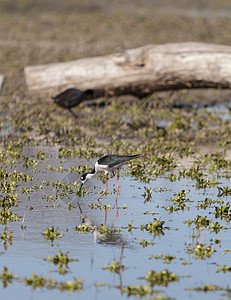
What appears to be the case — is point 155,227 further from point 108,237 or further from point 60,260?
point 60,260

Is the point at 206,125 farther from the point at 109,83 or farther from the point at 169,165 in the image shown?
the point at 169,165

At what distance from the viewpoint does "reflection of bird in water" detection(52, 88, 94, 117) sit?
1677 centimetres

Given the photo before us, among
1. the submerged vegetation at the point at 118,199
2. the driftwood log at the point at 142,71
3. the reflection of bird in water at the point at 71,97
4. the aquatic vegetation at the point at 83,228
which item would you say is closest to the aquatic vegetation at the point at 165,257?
the submerged vegetation at the point at 118,199

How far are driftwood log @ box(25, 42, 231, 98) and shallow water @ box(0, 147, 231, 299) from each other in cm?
593

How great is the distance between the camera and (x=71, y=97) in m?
16.9

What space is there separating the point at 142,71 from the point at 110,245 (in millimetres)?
9505

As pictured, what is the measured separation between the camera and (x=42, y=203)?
901 cm

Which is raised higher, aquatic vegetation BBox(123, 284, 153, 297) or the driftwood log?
the driftwood log

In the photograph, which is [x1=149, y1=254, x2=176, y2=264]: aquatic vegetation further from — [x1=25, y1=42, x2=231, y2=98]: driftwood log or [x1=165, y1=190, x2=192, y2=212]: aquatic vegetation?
[x1=25, y1=42, x2=231, y2=98]: driftwood log

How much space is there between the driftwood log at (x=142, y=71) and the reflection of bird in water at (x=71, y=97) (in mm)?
139

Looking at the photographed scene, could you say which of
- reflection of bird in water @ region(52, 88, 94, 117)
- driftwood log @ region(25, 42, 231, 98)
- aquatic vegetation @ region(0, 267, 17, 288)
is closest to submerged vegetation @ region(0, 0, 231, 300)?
aquatic vegetation @ region(0, 267, 17, 288)

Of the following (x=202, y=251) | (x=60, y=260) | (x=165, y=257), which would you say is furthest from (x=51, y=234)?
(x=202, y=251)

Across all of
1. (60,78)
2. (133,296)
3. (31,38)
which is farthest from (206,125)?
(31,38)

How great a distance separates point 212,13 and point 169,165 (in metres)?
30.3
